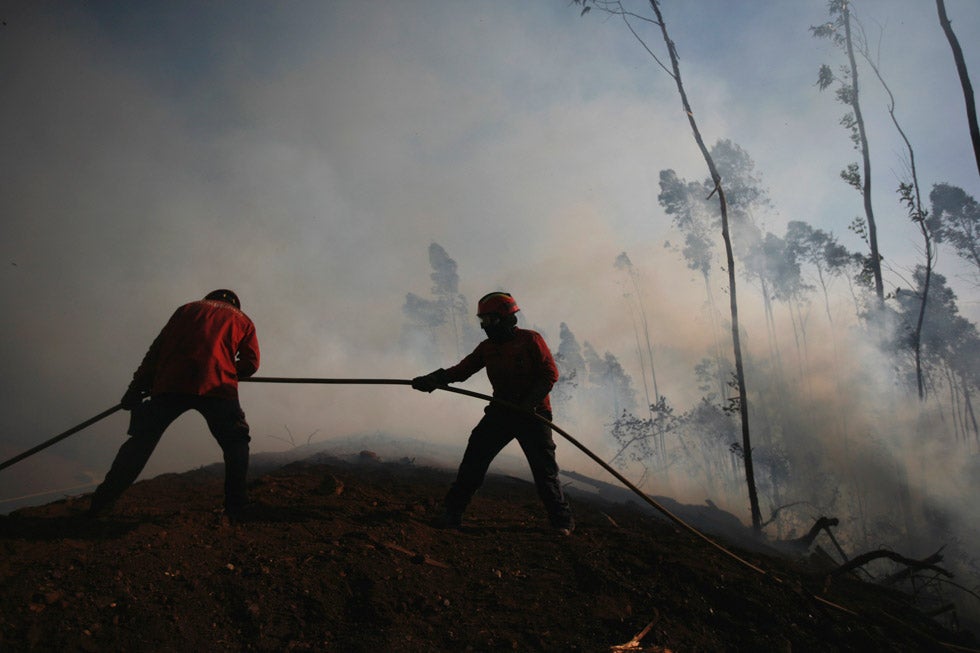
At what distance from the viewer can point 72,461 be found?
61.9 feet

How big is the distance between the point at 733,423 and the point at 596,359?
17.0 meters

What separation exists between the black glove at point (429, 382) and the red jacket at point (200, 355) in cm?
149

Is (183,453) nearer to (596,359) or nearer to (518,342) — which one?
(518,342)

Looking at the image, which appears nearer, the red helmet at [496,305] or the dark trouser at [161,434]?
the dark trouser at [161,434]

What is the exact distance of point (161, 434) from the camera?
3172 mm

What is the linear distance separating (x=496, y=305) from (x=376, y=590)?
2.57 meters

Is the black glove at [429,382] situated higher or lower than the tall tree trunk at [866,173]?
lower

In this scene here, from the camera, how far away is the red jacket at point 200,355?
10.7ft

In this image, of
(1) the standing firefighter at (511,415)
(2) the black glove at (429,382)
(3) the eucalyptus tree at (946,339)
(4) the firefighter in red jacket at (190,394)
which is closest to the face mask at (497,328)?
(1) the standing firefighter at (511,415)

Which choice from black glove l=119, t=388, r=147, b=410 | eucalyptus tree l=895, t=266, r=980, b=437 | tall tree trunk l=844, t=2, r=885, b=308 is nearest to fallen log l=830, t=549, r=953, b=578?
black glove l=119, t=388, r=147, b=410

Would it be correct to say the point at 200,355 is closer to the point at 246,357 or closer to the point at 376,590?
the point at 246,357

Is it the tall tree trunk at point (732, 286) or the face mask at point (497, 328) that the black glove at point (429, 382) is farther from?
the tall tree trunk at point (732, 286)

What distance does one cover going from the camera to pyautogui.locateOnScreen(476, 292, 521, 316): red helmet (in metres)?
4.17

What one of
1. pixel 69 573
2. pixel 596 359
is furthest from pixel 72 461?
pixel 596 359
